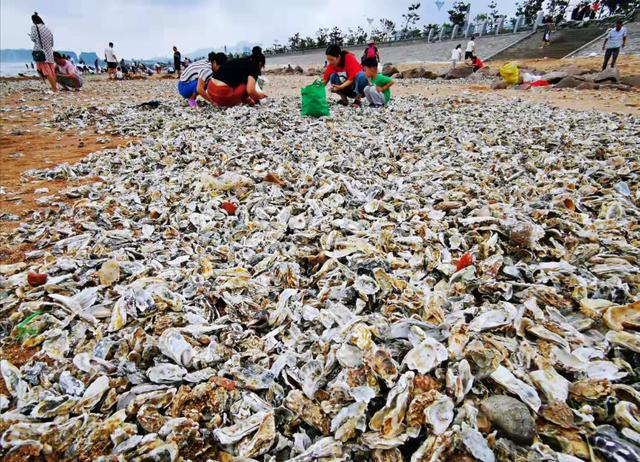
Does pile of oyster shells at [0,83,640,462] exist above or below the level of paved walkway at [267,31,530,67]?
below

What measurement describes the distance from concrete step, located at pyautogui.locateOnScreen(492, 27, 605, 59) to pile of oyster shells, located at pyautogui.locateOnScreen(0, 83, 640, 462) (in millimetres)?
26365

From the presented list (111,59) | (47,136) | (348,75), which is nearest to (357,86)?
(348,75)

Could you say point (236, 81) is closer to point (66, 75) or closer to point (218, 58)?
point (218, 58)

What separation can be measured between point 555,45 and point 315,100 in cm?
2770

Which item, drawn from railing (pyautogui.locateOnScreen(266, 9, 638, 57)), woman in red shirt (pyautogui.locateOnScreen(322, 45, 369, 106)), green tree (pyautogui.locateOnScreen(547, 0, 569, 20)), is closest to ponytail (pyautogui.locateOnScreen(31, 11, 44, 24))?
woman in red shirt (pyautogui.locateOnScreen(322, 45, 369, 106))

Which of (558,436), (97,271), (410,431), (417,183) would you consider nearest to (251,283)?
(97,271)

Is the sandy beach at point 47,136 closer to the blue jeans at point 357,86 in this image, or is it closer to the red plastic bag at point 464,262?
the red plastic bag at point 464,262

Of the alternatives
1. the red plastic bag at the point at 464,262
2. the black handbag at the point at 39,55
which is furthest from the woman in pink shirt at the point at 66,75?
the red plastic bag at the point at 464,262

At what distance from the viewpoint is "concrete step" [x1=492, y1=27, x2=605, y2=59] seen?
81.4ft

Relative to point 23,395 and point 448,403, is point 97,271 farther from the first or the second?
point 448,403

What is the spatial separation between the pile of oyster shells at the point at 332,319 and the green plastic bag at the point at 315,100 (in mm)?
4247

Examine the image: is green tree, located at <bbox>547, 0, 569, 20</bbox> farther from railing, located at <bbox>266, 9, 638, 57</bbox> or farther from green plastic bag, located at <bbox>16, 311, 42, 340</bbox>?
green plastic bag, located at <bbox>16, 311, 42, 340</bbox>

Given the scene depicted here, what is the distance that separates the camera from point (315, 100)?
26.9ft

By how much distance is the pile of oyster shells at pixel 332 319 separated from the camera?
1.60 meters
